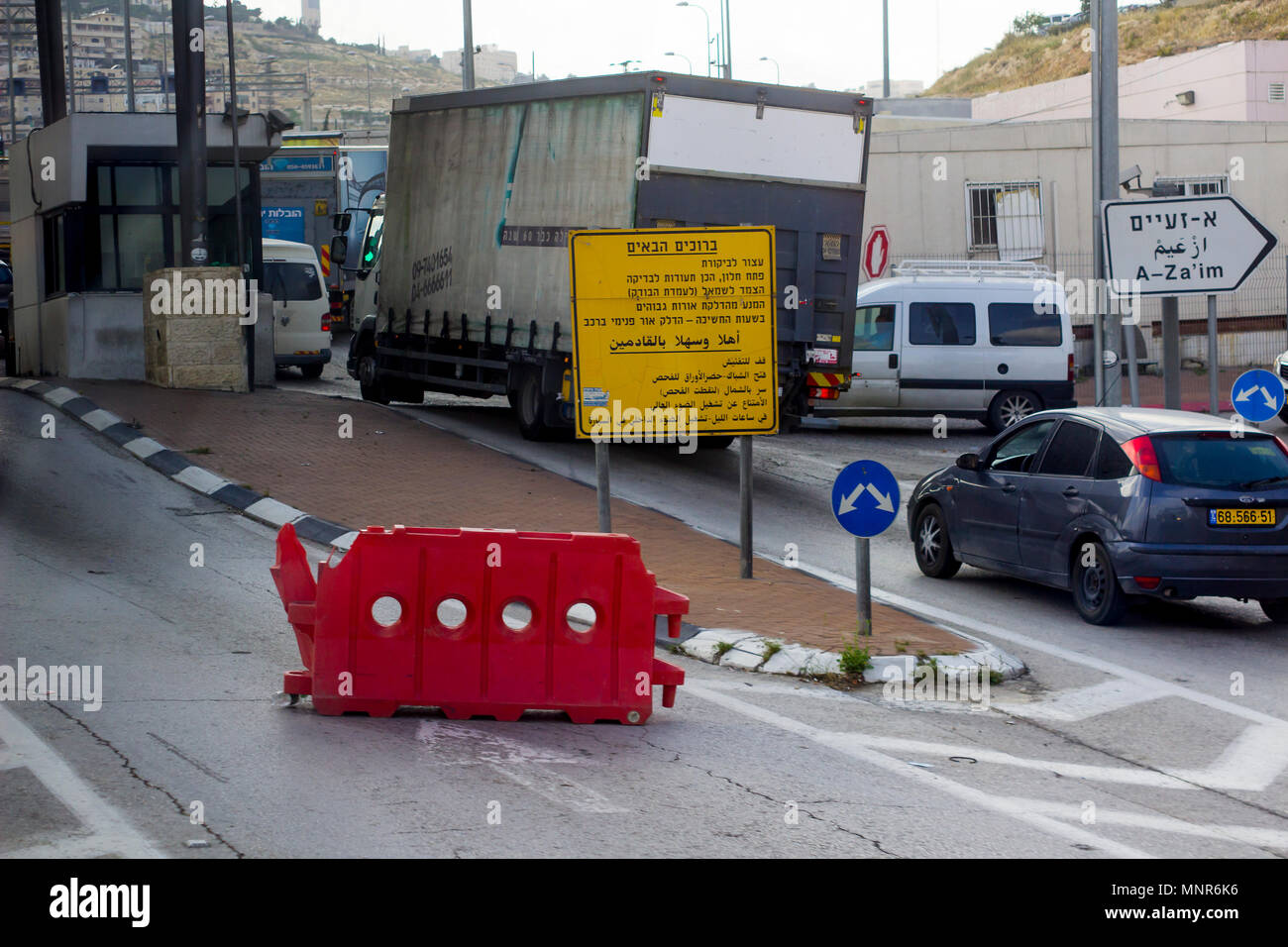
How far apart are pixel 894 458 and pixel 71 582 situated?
12.2m

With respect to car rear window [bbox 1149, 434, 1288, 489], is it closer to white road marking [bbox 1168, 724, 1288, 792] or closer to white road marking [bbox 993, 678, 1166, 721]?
white road marking [bbox 993, 678, 1166, 721]

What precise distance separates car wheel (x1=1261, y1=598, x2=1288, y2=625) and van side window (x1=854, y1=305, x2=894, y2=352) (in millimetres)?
11517

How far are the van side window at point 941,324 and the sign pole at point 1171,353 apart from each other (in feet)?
25.5

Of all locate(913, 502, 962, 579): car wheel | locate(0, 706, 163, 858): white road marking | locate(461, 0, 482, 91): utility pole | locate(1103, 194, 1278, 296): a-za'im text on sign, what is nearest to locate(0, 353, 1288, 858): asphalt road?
locate(0, 706, 163, 858): white road marking

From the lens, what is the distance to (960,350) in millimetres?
22062

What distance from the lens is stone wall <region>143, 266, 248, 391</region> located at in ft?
64.5

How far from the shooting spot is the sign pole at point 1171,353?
45.5ft

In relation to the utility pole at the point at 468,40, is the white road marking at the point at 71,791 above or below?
below

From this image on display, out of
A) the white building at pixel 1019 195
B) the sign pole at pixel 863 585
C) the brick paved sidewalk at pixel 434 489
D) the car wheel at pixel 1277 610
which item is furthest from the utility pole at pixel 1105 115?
the white building at pixel 1019 195

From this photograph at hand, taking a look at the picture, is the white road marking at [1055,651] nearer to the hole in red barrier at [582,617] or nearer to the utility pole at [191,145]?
the hole in red barrier at [582,617]
